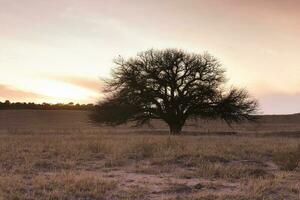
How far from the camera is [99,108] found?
43.0 metres

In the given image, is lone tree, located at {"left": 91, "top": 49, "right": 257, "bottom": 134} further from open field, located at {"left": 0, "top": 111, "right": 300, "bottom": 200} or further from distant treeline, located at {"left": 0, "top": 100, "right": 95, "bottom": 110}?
distant treeline, located at {"left": 0, "top": 100, "right": 95, "bottom": 110}

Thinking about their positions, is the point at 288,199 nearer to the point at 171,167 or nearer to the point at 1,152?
the point at 171,167

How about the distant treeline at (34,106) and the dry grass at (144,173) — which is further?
the distant treeline at (34,106)

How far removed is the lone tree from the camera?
41875 millimetres

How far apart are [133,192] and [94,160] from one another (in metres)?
6.23

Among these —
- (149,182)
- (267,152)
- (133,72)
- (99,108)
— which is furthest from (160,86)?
(149,182)

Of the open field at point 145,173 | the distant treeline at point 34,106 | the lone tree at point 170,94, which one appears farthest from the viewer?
the distant treeline at point 34,106

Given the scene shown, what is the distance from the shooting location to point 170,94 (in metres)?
42.9

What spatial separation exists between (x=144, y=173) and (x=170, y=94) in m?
29.1

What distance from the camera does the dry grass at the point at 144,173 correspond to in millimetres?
10578

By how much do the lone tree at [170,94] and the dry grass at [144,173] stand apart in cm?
2106

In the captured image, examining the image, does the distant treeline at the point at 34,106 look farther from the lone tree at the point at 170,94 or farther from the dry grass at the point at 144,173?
the dry grass at the point at 144,173

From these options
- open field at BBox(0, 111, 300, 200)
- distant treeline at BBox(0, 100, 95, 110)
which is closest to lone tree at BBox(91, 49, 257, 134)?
open field at BBox(0, 111, 300, 200)

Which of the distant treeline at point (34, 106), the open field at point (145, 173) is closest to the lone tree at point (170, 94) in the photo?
the open field at point (145, 173)
